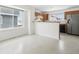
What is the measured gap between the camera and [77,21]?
823 cm

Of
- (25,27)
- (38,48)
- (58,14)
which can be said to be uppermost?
(58,14)

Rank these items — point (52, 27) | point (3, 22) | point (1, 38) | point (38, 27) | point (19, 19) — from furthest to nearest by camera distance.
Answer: point (38, 27) → point (19, 19) → point (52, 27) → point (3, 22) → point (1, 38)

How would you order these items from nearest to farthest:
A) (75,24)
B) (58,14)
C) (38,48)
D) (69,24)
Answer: (38,48)
(75,24)
(69,24)
(58,14)

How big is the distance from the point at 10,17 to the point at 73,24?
5.18 meters

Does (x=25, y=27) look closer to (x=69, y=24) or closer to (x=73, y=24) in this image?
(x=69, y=24)

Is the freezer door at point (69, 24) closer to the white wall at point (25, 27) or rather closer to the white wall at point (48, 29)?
the white wall at point (48, 29)

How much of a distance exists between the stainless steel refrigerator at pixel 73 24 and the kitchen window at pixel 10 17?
419 centimetres

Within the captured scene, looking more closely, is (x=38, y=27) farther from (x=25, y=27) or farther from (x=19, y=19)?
(x=19, y=19)

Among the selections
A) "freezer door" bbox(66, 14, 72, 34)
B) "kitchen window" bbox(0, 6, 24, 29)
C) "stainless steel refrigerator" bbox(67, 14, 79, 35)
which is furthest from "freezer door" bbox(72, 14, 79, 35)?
"kitchen window" bbox(0, 6, 24, 29)

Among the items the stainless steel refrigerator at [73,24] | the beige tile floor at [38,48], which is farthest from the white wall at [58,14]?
the beige tile floor at [38,48]

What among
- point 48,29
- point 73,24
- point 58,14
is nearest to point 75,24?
point 73,24

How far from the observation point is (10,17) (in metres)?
6.95

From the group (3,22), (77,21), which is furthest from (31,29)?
(77,21)
